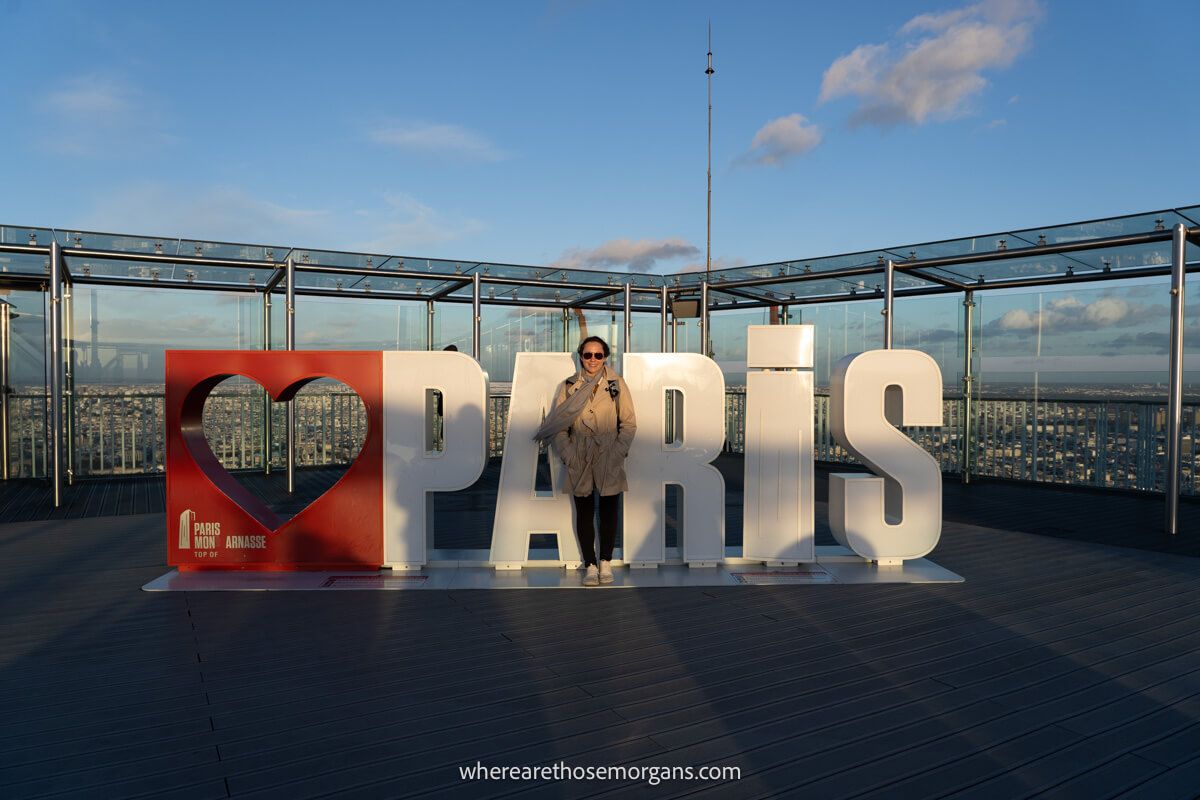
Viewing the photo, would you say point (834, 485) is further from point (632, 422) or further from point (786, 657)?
point (786, 657)

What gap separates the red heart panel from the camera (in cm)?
564

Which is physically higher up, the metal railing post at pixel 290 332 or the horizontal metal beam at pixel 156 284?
the horizontal metal beam at pixel 156 284

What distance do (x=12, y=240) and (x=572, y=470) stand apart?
7454 mm

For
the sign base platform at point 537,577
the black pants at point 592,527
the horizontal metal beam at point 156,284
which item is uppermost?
the horizontal metal beam at point 156,284

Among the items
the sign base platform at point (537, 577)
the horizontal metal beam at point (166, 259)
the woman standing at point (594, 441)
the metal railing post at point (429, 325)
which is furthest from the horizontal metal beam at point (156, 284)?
the woman standing at point (594, 441)

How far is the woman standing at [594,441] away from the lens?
5.39 m

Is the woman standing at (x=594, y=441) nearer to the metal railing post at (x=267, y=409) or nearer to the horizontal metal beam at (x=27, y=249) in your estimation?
the horizontal metal beam at (x=27, y=249)

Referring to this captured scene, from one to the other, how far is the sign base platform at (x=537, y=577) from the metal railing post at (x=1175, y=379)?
2.97 m

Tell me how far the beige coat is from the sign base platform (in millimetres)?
741

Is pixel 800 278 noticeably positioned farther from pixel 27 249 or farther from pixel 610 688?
pixel 27 249

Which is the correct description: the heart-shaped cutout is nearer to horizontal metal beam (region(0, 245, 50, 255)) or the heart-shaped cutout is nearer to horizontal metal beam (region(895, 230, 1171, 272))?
horizontal metal beam (region(0, 245, 50, 255))

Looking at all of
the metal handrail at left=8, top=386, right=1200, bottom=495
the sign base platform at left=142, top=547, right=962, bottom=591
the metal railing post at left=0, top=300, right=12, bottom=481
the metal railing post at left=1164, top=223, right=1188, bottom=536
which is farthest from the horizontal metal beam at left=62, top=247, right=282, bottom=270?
the metal railing post at left=1164, top=223, right=1188, bottom=536

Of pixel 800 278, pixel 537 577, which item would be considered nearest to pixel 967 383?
pixel 800 278

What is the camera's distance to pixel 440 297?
11297 millimetres
